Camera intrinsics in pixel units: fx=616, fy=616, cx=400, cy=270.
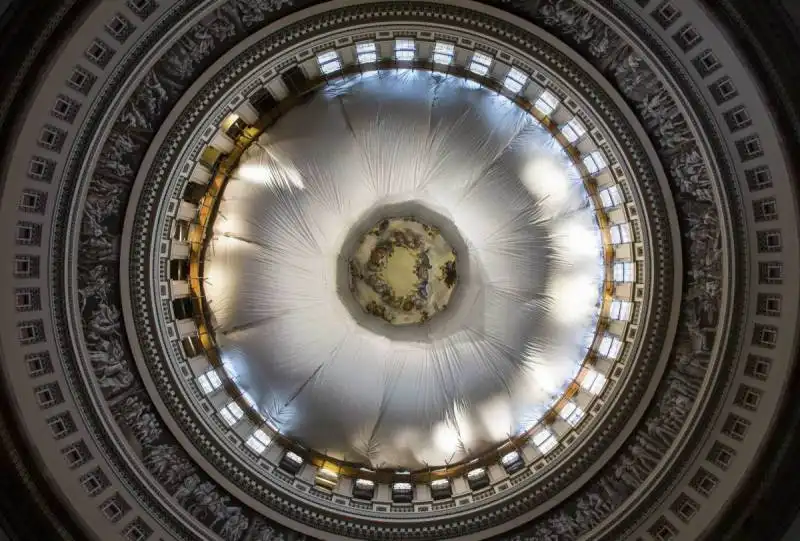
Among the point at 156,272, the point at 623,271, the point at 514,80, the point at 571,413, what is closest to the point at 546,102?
the point at 514,80

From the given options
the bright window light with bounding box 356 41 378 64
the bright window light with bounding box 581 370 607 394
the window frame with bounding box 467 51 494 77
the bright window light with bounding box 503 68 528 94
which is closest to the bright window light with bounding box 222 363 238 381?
the bright window light with bounding box 356 41 378 64

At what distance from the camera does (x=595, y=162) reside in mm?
21141

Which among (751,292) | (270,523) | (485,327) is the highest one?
(751,292)

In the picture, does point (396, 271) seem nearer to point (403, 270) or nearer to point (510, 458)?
point (403, 270)

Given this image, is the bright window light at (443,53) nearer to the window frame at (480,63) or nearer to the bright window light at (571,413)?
the window frame at (480,63)

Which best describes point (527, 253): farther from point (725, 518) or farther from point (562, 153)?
point (725, 518)

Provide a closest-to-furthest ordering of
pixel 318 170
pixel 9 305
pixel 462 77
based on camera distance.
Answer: pixel 9 305
pixel 462 77
pixel 318 170

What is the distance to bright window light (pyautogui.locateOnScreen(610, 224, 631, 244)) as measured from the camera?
2091 cm

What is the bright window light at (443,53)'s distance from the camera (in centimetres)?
1966

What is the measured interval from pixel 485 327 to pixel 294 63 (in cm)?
1202

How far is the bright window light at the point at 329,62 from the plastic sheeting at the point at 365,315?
71cm

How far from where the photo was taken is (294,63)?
763 inches

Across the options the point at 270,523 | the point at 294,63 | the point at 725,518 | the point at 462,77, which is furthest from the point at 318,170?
the point at 725,518

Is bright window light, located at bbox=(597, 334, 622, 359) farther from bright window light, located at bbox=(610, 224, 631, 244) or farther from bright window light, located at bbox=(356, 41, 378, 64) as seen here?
bright window light, located at bbox=(356, 41, 378, 64)
